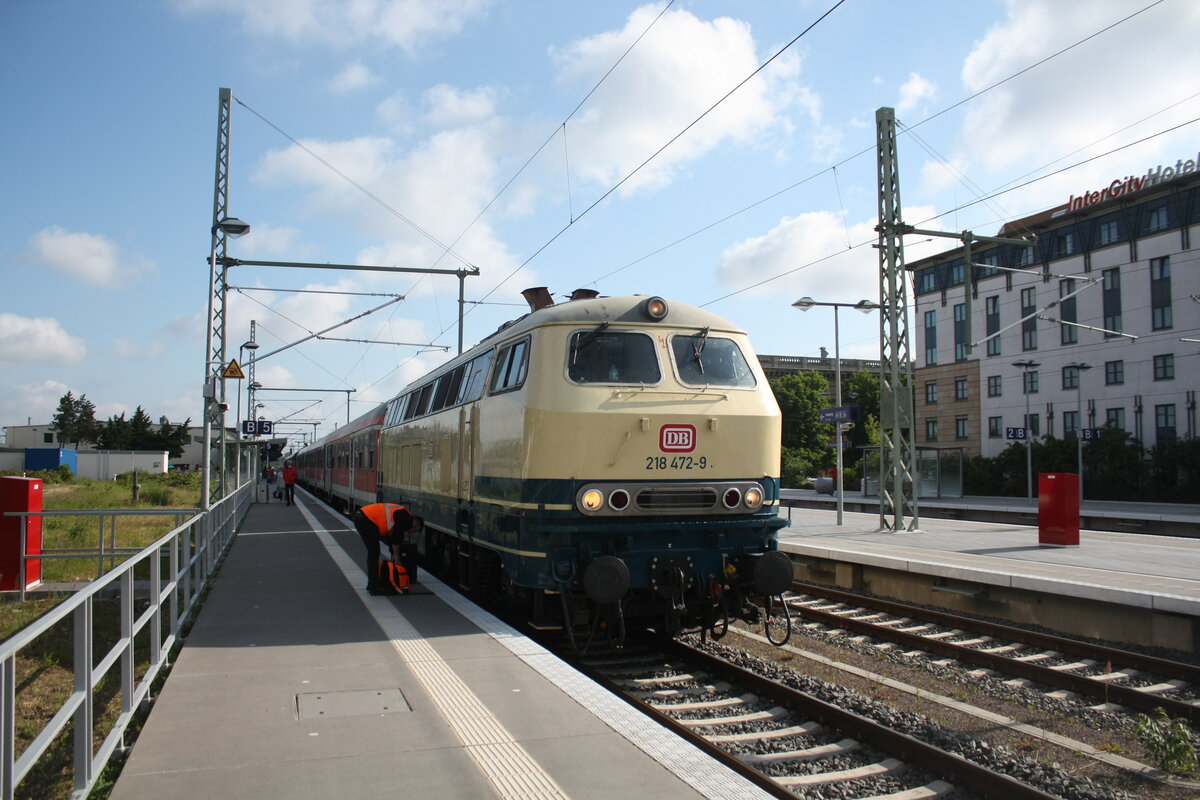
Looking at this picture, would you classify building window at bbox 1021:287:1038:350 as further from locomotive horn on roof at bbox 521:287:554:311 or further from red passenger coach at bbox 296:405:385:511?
locomotive horn on roof at bbox 521:287:554:311

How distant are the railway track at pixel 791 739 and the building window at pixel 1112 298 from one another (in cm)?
4593

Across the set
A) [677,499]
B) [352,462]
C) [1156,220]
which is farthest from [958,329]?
[677,499]

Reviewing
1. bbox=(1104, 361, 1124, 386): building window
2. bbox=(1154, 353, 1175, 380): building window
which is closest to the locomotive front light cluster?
bbox=(1154, 353, 1175, 380): building window

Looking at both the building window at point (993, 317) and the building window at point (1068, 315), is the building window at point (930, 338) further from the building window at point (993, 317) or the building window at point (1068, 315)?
the building window at point (1068, 315)

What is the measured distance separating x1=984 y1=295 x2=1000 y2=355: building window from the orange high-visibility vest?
165 feet

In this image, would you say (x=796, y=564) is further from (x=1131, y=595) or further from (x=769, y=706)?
(x=769, y=706)

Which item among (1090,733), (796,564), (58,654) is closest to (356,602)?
(58,654)

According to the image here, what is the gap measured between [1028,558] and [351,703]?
11.2 metres

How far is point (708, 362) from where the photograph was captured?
8.97m

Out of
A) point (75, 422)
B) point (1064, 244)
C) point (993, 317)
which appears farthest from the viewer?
point (75, 422)

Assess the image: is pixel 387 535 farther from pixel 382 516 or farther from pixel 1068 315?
pixel 1068 315

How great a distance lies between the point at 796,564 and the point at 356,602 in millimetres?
8105

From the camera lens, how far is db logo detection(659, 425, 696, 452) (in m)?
8.34

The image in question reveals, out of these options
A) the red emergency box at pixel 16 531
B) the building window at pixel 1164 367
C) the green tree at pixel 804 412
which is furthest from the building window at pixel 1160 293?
the red emergency box at pixel 16 531
